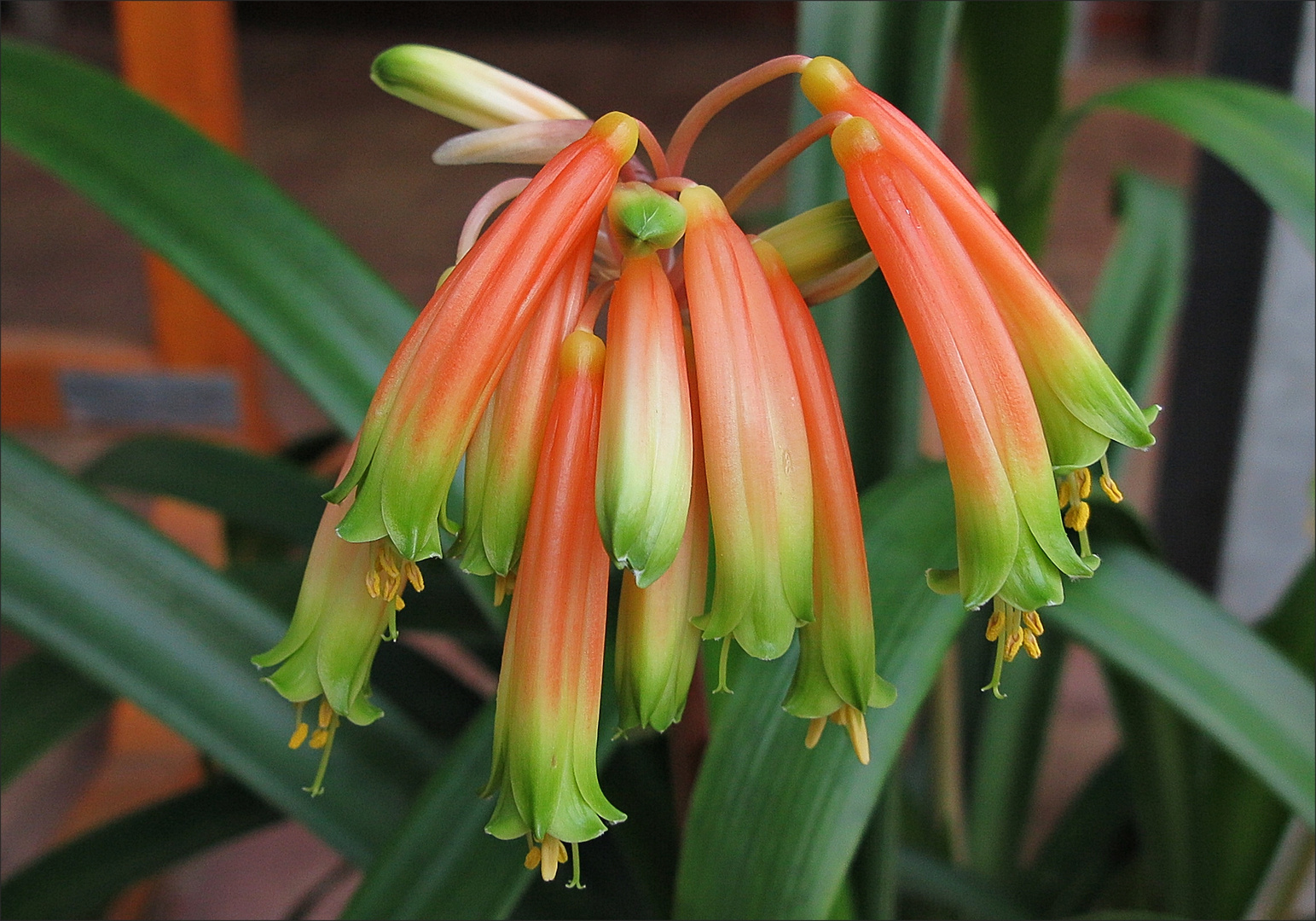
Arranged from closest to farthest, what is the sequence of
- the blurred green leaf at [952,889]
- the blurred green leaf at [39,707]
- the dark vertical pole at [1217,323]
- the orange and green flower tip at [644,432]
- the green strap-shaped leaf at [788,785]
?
the orange and green flower tip at [644,432], the green strap-shaped leaf at [788,785], the blurred green leaf at [39,707], the blurred green leaf at [952,889], the dark vertical pole at [1217,323]

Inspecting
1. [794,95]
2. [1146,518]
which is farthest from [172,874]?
[1146,518]

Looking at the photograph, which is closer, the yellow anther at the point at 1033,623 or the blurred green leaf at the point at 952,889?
the yellow anther at the point at 1033,623

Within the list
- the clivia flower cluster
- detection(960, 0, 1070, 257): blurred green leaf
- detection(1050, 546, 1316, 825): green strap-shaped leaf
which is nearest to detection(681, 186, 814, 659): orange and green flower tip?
the clivia flower cluster

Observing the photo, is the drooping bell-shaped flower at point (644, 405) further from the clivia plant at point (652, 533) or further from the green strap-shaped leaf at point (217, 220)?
the green strap-shaped leaf at point (217, 220)

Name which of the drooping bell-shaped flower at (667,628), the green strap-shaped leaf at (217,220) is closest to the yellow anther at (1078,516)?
the drooping bell-shaped flower at (667,628)

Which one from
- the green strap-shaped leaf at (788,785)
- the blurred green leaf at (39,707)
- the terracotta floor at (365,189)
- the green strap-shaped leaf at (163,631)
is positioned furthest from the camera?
the terracotta floor at (365,189)

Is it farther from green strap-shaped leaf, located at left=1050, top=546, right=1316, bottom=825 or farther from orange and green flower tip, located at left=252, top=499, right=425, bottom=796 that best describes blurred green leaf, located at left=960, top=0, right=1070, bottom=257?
orange and green flower tip, located at left=252, top=499, right=425, bottom=796

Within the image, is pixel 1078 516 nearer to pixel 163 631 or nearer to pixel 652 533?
pixel 652 533

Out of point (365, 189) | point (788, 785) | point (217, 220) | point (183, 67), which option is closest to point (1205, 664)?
point (788, 785)
